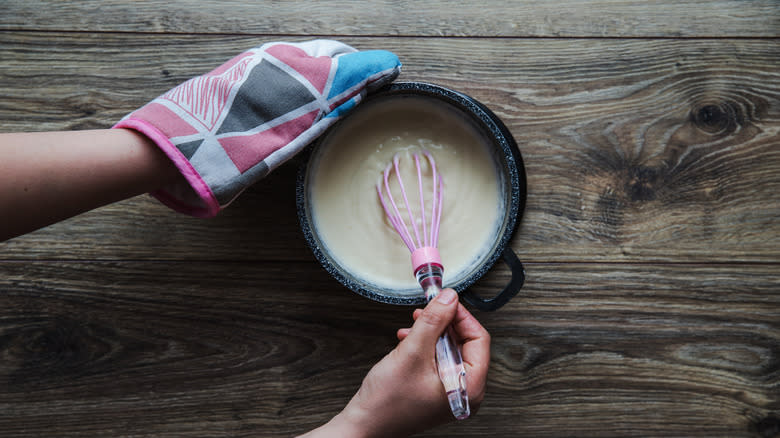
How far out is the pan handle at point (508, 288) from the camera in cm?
51

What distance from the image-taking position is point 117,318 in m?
0.62

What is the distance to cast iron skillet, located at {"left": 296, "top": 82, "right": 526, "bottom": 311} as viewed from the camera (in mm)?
514

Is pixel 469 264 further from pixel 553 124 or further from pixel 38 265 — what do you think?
pixel 38 265

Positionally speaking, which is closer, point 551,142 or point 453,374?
point 453,374

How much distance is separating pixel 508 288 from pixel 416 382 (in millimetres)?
133

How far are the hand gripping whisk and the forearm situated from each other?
0.79ft

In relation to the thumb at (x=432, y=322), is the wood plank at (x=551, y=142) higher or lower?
higher

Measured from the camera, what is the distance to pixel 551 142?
0.62 metres

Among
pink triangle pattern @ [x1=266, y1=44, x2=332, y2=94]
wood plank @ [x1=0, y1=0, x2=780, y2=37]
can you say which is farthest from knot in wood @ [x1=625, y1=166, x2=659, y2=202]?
pink triangle pattern @ [x1=266, y1=44, x2=332, y2=94]

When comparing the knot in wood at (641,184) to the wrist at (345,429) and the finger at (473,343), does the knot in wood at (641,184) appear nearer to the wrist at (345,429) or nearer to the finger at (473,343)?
the finger at (473,343)

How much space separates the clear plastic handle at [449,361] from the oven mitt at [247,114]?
0.19 metres

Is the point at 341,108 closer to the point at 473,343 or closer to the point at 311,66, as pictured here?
the point at 311,66

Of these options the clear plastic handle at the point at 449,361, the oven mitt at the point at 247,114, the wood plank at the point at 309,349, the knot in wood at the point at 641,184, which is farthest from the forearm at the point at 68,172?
the knot in wood at the point at 641,184

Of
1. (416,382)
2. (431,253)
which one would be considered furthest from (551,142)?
(416,382)
